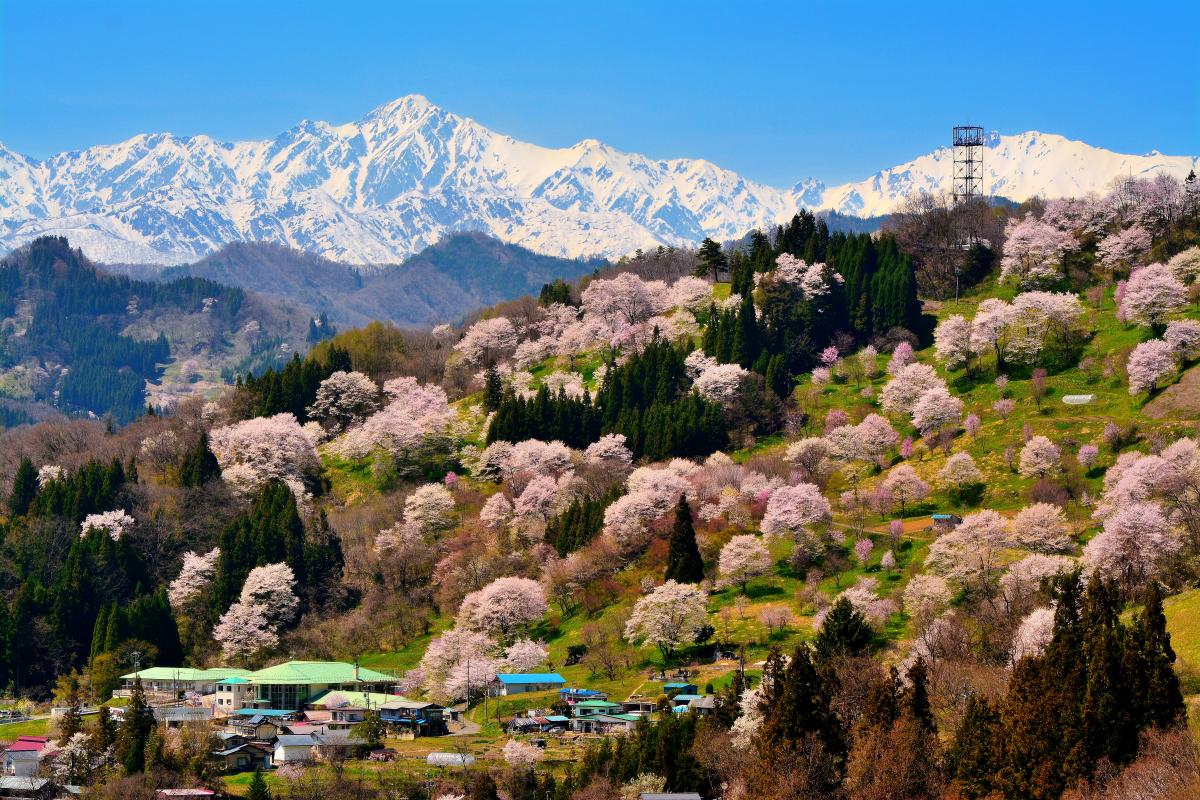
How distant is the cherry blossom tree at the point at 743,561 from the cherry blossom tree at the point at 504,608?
13.6 metres

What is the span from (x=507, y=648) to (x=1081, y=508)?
39119mm

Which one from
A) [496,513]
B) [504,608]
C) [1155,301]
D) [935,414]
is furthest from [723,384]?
[504,608]

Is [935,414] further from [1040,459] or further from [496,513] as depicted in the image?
[496,513]

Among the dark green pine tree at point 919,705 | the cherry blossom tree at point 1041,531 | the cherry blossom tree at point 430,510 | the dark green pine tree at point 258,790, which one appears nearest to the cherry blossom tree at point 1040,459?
the cherry blossom tree at point 1041,531

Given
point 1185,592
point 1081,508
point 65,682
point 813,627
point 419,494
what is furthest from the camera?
point 419,494

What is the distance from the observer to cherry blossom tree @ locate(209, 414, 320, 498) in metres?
151

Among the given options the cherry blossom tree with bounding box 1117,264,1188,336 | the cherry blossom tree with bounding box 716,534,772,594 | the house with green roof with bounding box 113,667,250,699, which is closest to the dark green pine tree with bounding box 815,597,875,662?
the cherry blossom tree with bounding box 716,534,772,594

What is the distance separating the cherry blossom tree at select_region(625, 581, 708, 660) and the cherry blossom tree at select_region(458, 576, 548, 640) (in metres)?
11.5

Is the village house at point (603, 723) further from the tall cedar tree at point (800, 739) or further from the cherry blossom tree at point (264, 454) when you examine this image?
the cherry blossom tree at point (264, 454)

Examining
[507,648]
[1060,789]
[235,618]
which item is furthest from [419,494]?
[1060,789]

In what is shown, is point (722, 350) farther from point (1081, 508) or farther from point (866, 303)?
point (1081, 508)

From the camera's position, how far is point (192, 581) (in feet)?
443

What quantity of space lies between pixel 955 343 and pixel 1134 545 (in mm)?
48888

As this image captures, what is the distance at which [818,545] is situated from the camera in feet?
375
